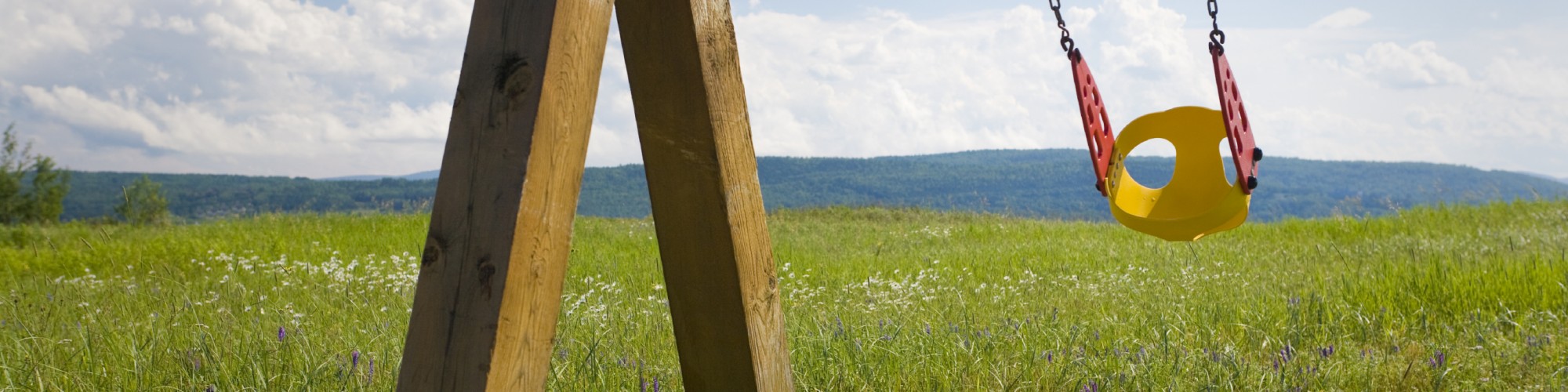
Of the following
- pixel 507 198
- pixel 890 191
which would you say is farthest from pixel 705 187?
pixel 890 191

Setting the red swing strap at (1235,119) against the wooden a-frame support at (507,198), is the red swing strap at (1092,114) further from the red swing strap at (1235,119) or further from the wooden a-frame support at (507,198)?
the wooden a-frame support at (507,198)

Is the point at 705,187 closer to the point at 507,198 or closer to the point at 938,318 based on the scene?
the point at 507,198

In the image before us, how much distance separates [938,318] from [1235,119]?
1512mm

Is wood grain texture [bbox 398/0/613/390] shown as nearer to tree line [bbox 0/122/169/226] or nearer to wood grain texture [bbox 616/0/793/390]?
wood grain texture [bbox 616/0/793/390]

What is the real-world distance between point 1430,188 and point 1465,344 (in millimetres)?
8236

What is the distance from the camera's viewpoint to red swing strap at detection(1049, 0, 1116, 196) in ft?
10.9

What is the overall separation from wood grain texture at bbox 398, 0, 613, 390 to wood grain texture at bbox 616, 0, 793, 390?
42 cm

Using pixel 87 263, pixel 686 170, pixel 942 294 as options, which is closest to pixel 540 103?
pixel 686 170

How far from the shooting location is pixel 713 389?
7.66 feet

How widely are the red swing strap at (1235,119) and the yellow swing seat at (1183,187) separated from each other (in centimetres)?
8

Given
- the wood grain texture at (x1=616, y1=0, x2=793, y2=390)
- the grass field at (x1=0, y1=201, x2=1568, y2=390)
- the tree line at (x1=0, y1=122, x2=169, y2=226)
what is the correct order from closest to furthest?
the wood grain texture at (x1=616, y1=0, x2=793, y2=390), the grass field at (x1=0, y1=201, x2=1568, y2=390), the tree line at (x1=0, y1=122, x2=169, y2=226)

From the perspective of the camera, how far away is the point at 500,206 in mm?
1556

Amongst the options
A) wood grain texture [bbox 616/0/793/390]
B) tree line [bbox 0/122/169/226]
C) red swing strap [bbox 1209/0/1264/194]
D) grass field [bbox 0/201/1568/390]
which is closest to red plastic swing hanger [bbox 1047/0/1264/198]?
red swing strap [bbox 1209/0/1264/194]

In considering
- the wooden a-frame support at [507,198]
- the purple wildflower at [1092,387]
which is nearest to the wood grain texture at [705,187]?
the wooden a-frame support at [507,198]
